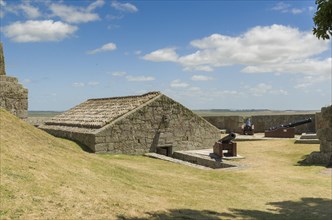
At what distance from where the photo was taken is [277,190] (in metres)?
10.7

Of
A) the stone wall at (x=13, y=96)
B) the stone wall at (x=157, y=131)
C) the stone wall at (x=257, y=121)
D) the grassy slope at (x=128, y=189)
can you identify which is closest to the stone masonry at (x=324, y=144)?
the grassy slope at (x=128, y=189)

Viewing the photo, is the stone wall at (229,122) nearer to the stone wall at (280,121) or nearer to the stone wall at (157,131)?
the stone wall at (280,121)

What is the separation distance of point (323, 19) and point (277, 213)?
13.6ft

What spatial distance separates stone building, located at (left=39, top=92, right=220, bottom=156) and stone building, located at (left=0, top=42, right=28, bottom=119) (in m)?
4.65

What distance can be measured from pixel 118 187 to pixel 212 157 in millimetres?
9234

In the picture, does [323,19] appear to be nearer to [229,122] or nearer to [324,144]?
[324,144]

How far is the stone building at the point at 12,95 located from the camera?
11102mm

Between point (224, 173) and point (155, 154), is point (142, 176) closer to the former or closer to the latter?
point (224, 173)

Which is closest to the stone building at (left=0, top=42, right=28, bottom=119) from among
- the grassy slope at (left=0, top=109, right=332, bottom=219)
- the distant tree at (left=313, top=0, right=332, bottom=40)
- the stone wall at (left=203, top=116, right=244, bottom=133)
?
the grassy slope at (left=0, top=109, right=332, bottom=219)

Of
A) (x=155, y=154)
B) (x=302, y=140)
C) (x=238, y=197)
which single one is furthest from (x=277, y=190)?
(x=302, y=140)

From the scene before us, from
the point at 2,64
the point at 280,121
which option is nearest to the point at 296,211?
the point at 2,64

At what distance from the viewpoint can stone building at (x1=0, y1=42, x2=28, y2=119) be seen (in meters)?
11.1

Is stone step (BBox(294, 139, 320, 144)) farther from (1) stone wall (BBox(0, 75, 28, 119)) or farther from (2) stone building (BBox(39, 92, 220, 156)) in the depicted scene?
(1) stone wall (BBox(0, 75, 28, 119))

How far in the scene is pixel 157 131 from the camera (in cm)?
1833
